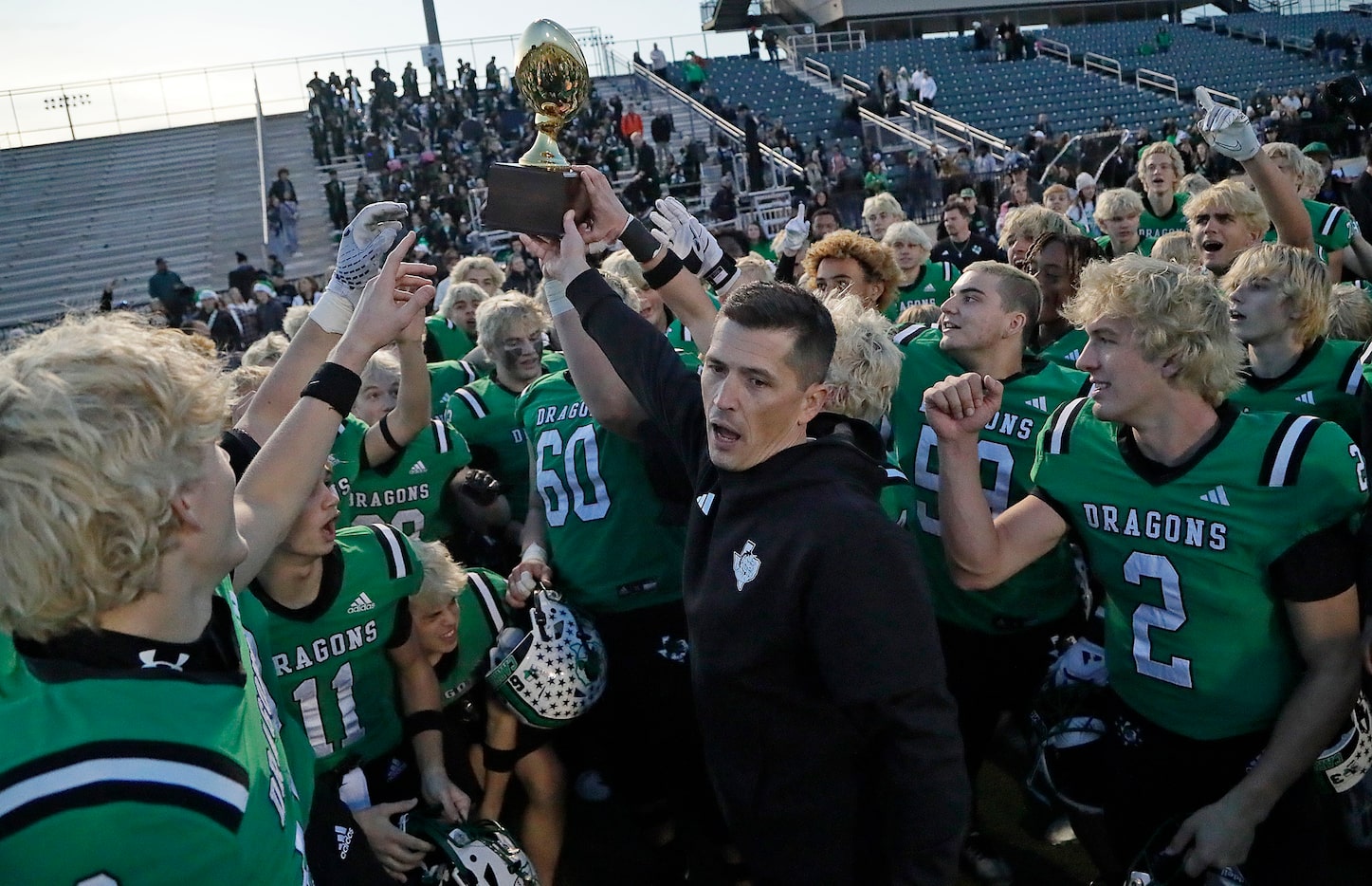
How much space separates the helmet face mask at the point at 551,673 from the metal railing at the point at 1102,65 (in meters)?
31.9

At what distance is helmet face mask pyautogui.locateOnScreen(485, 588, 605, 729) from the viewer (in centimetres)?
284

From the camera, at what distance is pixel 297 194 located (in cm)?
2317

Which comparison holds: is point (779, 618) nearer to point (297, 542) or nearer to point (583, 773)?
point (297, 542)

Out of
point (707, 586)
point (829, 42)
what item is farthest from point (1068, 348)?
point (829, 42)

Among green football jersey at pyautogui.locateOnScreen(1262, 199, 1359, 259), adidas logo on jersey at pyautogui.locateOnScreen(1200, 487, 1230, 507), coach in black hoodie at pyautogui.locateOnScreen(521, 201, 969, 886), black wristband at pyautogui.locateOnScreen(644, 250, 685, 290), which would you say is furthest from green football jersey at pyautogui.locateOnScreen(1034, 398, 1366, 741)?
green football jersey at pyautogui.locateOnScreen(1262, 199, 1359, 259)

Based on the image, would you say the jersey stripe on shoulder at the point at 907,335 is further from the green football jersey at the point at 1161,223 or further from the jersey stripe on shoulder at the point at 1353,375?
the green football jersey at the point at 1161,223

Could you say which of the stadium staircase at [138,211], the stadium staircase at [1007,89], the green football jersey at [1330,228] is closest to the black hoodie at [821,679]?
the green football jersey at [1330,228]

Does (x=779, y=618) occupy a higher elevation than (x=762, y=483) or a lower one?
lower

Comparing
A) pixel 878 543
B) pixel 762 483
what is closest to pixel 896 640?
pixel 878 543

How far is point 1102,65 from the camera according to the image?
3131cm

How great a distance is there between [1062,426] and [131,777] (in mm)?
2147

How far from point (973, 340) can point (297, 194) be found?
2269cm

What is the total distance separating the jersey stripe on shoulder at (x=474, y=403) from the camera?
454 cm

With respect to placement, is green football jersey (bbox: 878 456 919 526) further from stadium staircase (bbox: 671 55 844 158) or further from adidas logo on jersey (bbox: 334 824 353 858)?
stadium staircase (bbox: 671 55 844 158)
